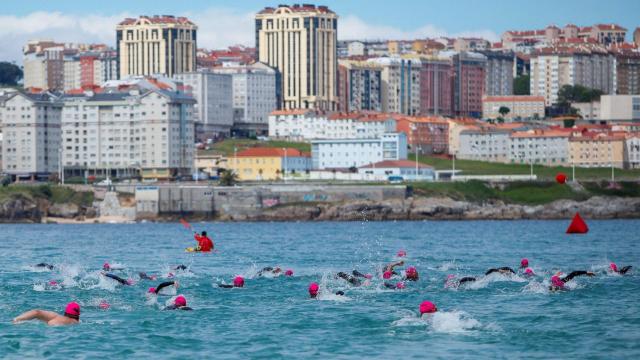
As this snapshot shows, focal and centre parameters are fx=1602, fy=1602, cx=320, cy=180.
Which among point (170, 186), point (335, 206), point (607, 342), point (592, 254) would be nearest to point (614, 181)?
point (335, 206)

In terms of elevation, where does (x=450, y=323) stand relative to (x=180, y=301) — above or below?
below

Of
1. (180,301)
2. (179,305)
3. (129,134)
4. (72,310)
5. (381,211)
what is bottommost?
(381,211)

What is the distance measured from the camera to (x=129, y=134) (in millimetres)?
Answer: 183625

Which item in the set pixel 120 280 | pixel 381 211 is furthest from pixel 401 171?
pixel 120 280

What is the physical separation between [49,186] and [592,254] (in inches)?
3526

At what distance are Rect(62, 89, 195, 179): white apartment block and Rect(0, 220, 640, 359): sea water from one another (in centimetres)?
9620

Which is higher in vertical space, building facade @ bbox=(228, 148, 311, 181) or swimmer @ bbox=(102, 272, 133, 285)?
building facade @ bbox=(228, 148, 311, 181)

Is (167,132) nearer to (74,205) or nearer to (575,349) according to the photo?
(74,205)

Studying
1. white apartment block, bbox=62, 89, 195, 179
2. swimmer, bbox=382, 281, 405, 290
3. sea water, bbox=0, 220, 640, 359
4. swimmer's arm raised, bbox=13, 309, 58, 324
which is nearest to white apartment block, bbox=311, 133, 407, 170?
white apartment block, bbox=62, 89, 195, 179

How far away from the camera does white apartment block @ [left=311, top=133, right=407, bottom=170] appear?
193 meters

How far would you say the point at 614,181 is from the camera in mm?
164625

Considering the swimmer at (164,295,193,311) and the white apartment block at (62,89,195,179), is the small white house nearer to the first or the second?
the white apartment block at (62,89,195,179)

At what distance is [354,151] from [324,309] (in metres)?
147

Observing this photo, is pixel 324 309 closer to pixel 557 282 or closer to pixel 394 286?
pixel 394 286
